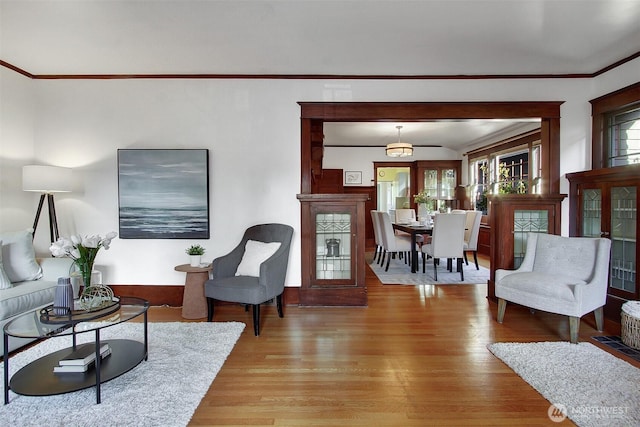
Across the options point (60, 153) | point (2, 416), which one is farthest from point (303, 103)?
point (2, 416)

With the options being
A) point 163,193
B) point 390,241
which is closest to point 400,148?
point 390,241

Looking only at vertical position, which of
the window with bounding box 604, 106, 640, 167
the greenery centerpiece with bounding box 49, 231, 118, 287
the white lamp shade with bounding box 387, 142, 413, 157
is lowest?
the greenery centerpiece with bounding box 49, 231, 118, 287

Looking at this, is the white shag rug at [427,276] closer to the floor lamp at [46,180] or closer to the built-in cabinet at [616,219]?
the built-in cabinet at [616,219]

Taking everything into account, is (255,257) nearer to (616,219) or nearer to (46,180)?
(46,180)

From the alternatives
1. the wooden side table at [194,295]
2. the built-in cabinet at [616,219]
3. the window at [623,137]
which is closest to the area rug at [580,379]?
the built-in cabinet at [616,219]

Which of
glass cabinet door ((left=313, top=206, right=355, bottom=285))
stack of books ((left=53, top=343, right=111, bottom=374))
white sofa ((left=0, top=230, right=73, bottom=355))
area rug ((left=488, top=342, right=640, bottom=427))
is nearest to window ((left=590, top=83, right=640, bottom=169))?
area rug ((left=488, top=342, right=640, bottom=427))

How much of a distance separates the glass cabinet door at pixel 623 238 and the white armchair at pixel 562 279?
35cm

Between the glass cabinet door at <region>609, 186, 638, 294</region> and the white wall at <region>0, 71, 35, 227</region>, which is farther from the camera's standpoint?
the white wall at <region>0, 71, 35, 227</region>

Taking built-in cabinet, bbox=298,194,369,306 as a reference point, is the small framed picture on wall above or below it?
above

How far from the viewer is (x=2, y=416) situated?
184cm

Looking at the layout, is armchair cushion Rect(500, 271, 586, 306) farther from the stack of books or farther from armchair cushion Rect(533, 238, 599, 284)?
the stack of books

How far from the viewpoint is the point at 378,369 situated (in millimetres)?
2406

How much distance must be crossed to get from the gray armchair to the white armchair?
2.10 meters

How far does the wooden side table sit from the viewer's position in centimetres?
348
